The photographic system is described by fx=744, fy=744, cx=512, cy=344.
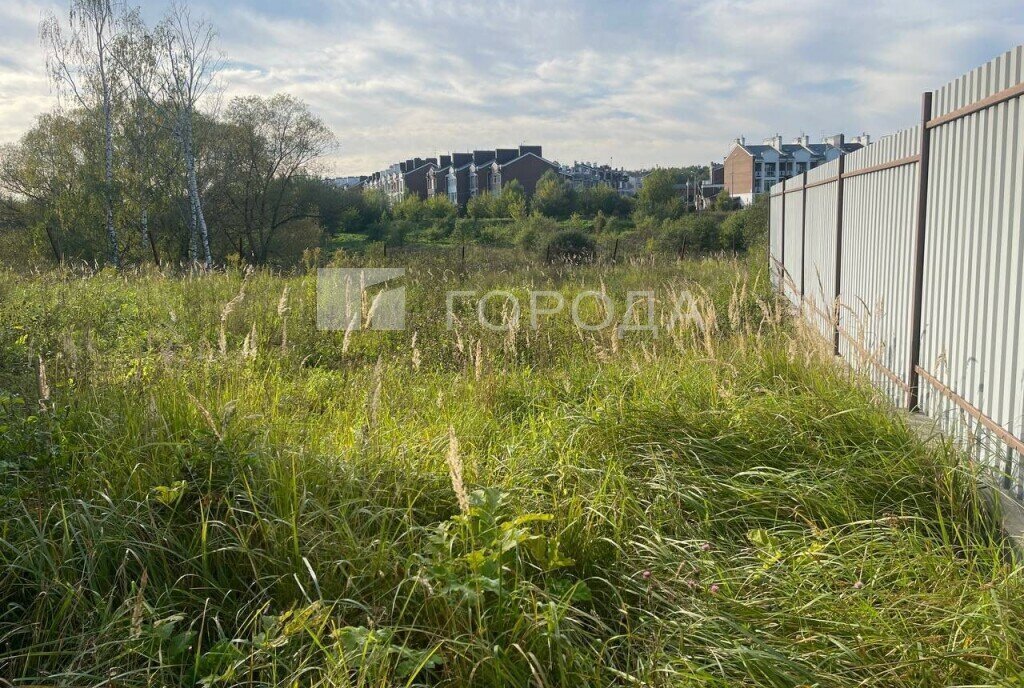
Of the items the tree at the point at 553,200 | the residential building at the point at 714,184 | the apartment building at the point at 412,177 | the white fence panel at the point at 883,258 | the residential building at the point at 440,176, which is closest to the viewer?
the white fence panel at the point at 883,258

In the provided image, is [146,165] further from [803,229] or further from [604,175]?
[604,175]

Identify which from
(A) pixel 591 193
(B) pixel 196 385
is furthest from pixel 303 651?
(A) pixel 591 193

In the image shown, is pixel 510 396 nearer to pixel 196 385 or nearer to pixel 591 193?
pixel 196 385

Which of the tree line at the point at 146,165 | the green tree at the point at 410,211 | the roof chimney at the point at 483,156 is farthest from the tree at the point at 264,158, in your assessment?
the roof chimney at the point at 483,156

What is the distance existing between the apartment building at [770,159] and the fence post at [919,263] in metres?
69.1

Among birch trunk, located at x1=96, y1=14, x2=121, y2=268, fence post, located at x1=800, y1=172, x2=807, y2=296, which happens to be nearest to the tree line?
birch trunk, located at x1=96, y1=14, x2=121, y2=268

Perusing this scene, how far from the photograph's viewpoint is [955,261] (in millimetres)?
3748

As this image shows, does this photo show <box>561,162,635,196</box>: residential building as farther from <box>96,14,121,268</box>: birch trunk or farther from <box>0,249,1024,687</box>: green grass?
<box>0,249,1024,687</box>: green grass

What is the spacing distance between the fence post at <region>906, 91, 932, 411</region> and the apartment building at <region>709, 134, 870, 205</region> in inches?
2719

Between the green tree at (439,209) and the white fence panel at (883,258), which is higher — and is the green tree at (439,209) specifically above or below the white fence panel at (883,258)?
above

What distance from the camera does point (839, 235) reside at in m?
6.77

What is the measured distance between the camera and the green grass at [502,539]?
2.15 meters

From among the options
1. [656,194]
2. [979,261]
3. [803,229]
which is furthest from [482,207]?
Result: [979,261]

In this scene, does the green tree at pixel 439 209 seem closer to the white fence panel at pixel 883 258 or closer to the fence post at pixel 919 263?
the white fence panel at pixel 883 258
